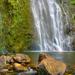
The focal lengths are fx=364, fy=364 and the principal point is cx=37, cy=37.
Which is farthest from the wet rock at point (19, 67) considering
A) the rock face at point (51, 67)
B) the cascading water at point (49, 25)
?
the cascading water at point (49, 25)

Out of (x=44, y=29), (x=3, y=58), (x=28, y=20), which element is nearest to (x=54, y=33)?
(x=44, y=29)

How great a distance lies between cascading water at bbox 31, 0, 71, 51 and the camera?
24.2m

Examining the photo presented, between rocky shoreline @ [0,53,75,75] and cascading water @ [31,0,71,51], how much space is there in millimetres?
7188

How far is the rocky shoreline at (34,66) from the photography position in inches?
489

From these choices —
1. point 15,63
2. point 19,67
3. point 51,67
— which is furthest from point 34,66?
point 51,67

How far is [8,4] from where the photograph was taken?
850 inches

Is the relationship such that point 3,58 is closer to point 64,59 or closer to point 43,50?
point 64,59

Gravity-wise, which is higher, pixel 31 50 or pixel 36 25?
pixel 36 25

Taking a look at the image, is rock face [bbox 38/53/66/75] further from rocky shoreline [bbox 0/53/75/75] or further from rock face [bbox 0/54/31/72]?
rock face [bbox 0/54/31/72]

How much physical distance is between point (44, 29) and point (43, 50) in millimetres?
1773

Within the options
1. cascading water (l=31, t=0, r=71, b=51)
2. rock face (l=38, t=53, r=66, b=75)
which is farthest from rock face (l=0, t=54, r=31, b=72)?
cascading water (l=31, t=0, r=71, b=51)

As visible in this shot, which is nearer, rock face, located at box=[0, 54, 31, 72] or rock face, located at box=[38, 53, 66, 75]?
rock face, located at box=[38, 53, 66, 75]

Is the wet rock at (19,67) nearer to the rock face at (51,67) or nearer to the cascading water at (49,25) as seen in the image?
the rock face at (51,67)

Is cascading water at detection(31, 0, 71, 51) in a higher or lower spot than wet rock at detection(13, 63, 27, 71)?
higher
